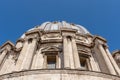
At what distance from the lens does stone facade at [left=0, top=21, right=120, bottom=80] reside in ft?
54.8

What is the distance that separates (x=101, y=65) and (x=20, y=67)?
882cm

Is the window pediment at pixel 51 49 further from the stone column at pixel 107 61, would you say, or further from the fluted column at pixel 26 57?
the stone column at pixel 107 61

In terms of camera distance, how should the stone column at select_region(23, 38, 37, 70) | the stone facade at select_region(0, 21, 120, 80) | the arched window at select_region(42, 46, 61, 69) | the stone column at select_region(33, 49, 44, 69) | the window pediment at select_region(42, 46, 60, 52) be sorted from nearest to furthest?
the stone facade at select_region(0, 21, 120, 80) < the stone column at select_region(23, 38, 37, 70) < the stone column at select_region(33, 49, 44, 69) < the arched window at select_region(42, 46, 61, 69) < the window pediment at select_region(42, 46, 60, 52)

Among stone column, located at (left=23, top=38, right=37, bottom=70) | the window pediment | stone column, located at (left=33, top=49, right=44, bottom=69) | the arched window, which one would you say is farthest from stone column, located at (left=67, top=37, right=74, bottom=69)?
stone column, located at (left=23, top=38, right=37, bottom=70)

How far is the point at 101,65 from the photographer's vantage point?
23719 mm

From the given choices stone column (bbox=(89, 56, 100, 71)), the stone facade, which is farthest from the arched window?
stone column (bbox=(89, 56, 100, 71))

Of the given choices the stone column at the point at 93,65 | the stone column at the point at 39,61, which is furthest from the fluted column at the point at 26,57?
the stone column at the point at 93,65

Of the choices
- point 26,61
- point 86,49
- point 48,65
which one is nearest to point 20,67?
point 26,61

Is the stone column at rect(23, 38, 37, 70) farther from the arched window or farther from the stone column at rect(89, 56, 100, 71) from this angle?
the stone column at rect(89, 56, 100, 71)

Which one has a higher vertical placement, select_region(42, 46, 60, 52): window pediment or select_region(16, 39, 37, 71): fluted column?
select_region(42, 46, 60, 52): window pediment

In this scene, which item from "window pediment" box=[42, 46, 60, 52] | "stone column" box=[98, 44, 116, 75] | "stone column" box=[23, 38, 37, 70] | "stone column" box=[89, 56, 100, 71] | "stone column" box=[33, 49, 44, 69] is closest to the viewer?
"stone column" box=[23, 38, 37, 70]

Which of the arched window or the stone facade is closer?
the stone facade

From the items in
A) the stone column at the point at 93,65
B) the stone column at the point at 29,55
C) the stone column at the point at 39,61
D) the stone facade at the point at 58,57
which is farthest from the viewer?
the stone column at the point at 93,65

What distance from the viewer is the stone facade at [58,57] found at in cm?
1670
